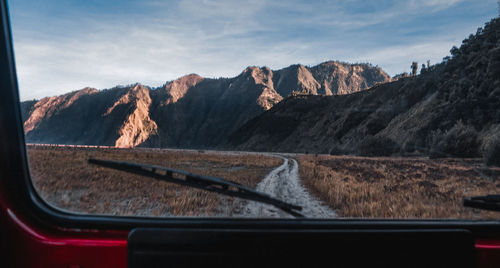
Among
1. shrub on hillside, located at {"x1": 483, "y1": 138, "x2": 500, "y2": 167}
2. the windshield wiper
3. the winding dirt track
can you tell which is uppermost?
shrub on hillside, located at {"x1": 483, "y1": 138, "x2": 500, "y2": 167}

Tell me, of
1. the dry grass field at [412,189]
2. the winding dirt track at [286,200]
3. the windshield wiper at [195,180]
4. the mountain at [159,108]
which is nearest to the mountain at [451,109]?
the dry grass field at [412,189]

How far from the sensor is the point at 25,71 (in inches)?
72.6

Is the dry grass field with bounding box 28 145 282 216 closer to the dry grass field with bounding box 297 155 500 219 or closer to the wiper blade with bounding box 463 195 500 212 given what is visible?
the dry grass field with bounding box 297 155 500 219

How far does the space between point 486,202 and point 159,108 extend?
323 cm

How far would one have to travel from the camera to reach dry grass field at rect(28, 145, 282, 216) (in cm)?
197

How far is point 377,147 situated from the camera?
3596 millimetres

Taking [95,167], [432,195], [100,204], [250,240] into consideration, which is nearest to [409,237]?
[432,195]

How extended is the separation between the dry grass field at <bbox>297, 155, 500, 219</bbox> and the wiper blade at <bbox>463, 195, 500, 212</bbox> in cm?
4

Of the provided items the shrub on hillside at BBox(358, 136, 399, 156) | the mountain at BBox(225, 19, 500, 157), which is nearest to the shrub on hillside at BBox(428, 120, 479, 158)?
the mountain at BBox(225, 19, 500, 157)

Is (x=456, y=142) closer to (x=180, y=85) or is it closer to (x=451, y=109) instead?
(x=451, y=109)

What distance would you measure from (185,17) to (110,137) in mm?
1364

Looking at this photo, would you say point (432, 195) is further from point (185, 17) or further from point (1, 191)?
point (1, 191)

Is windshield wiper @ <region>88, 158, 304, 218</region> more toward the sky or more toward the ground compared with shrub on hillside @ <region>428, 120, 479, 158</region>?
more toward the ground

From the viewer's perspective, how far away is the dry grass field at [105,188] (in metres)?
1.97
